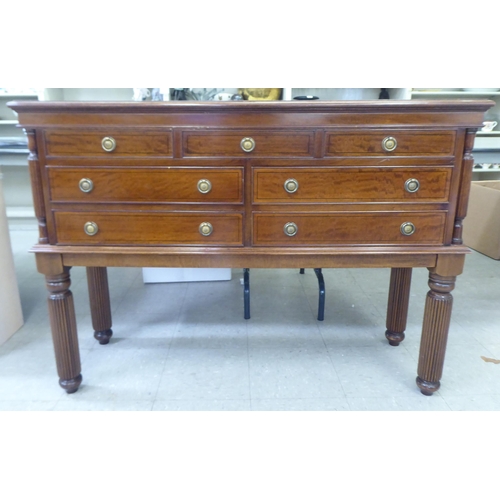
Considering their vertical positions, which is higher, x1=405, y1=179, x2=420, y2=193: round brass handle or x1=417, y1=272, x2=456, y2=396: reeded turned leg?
x1=405, y1=179, x2=420, y2=193: round brass handle

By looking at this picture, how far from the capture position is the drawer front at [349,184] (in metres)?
1.25

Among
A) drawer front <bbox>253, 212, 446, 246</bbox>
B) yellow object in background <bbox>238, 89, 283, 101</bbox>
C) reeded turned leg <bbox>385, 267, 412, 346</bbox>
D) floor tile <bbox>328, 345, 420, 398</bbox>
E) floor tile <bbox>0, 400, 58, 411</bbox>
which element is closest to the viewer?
drawer front <bbox>253, 212, 446, 246</bbox>

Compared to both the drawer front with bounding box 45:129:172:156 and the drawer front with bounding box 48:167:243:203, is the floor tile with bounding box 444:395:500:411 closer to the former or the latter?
the drawer front with bounding box 48:167:243:203

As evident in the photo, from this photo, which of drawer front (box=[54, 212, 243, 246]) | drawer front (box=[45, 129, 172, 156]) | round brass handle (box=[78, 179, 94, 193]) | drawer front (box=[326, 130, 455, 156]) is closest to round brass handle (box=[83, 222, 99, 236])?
drawer front (box=[54, 212, 243, 246])

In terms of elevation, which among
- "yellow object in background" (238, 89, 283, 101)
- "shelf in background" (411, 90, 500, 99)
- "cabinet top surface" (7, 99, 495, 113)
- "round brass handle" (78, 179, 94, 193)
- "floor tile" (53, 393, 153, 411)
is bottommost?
"floor tile" (53, 393, 153, 411)

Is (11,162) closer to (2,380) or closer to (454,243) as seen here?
(2,380)

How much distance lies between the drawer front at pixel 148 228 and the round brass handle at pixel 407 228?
1.63ft

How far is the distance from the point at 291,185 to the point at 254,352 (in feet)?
2.60

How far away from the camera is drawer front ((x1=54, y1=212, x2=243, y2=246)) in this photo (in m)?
1.29

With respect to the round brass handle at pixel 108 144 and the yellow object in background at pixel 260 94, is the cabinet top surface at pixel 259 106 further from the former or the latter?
the yellow object in background at pixel 260 94

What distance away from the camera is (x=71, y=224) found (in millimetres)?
1311

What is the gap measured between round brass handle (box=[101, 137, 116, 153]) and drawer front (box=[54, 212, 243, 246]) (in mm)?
194

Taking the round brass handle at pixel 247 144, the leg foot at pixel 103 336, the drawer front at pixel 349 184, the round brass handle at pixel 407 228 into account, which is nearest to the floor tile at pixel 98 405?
the leg foot at pixel 103 336

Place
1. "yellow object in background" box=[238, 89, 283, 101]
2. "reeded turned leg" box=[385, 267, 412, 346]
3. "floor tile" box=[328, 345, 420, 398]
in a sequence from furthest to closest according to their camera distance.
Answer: "yellow object in background" box=[238, 89, 283, 101] < "reeded turned leg" box=[385, 267, 412, 346] < "floor tile" box=[328, 345, 420, 398]
